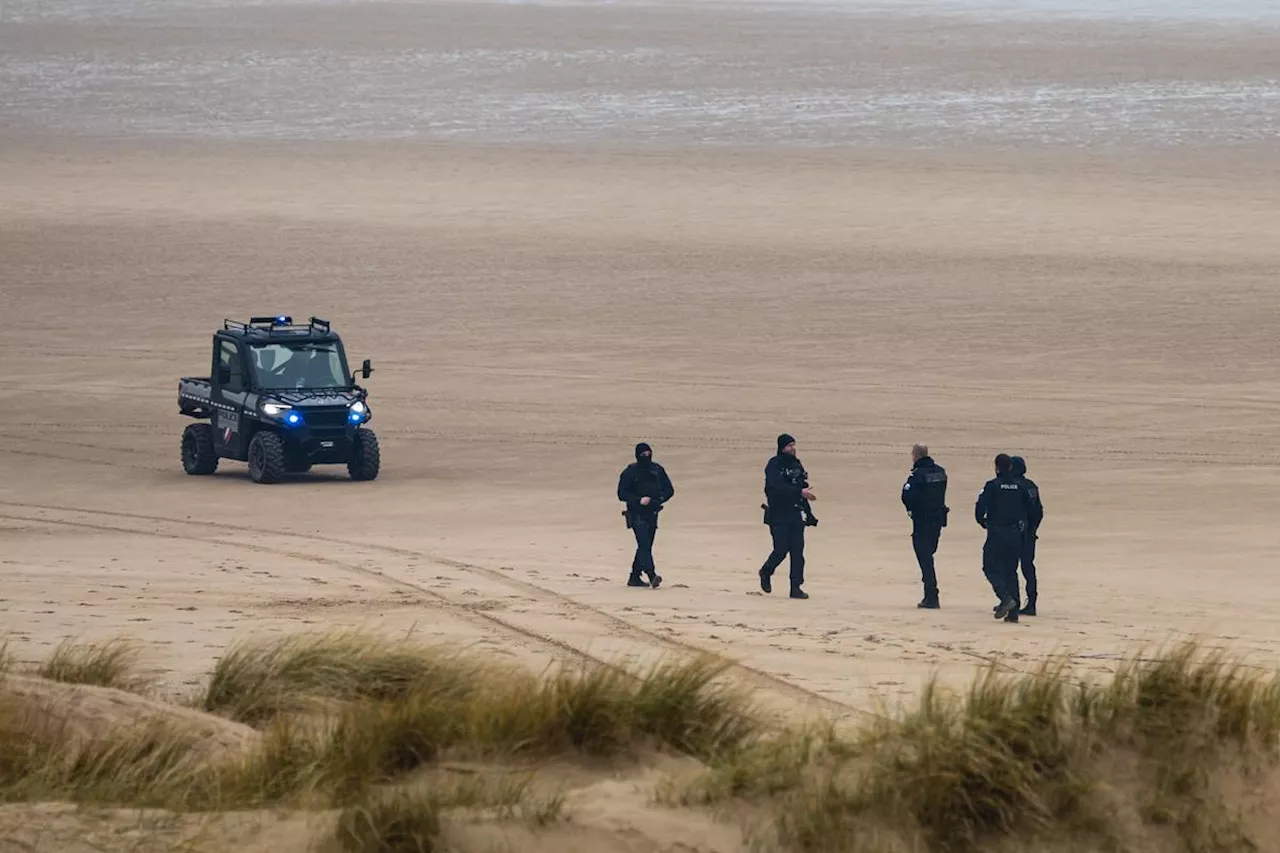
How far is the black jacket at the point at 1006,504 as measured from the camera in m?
15.1

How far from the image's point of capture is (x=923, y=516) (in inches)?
618

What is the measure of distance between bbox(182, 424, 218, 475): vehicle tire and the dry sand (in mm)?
544

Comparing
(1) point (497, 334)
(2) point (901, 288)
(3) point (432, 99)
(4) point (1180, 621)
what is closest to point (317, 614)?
(4) point (1180, 621)

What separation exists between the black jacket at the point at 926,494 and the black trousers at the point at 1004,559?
610 millimetres

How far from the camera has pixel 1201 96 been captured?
61.9 meters

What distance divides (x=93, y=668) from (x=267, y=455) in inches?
550

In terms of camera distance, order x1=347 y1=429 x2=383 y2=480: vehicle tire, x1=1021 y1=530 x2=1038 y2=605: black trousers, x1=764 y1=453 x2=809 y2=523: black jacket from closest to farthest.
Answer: x1=1021 y1=530 x2=1038 y2=605: black trousers, x1=764 y1=453 x2=809 y2=523: black jacket, x1=347 y1=429 x2=383 y2=480: vehicle tire

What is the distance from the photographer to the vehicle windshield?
2392cm

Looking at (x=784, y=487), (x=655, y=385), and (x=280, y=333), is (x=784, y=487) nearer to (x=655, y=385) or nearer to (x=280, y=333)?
(x=280, y=333)

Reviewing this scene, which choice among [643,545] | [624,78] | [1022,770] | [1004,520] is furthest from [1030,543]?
[624,78]

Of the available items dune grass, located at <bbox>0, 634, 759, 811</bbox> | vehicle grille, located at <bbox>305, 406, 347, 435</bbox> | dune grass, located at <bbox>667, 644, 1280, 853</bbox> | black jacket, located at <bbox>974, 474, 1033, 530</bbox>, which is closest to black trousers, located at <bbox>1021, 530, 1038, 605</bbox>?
black jacket, located at <bbox>974, 474, 1033, 530</bbox>

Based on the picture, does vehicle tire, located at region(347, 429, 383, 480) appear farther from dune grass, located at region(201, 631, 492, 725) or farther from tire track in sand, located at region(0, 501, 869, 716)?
dune grass, located at region(201, 631, 492, 725)

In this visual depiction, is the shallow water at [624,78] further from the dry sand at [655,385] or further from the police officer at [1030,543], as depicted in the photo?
the police officer at [1030,543]

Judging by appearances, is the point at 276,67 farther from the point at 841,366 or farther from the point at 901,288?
the point at 841,366
